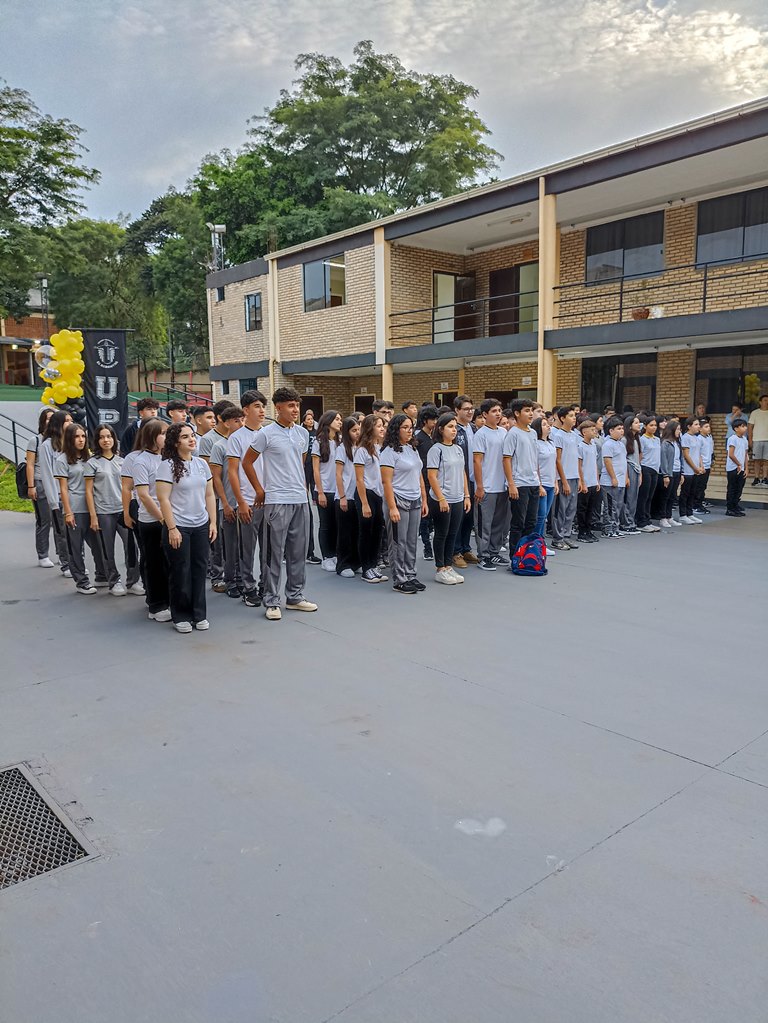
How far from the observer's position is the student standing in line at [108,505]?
6.93m

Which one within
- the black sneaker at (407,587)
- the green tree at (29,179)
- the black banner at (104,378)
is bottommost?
the black sneaker at (407,587)

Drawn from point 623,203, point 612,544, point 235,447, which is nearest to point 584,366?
point 623,203

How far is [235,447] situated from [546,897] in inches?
179

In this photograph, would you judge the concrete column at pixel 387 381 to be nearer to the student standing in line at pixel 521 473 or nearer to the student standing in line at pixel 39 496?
the student standing in line at pixel 521 473

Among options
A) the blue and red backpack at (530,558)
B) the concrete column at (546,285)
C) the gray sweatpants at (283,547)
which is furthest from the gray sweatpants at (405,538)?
the concrete column at (546,285)

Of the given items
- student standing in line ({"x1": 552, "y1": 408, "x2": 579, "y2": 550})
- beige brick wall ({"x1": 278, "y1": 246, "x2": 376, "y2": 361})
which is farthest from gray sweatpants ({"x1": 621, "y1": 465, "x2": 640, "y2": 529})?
beige brick wall ({"x1": 278, "y1": 246, "x2": 376, "y2": 361})

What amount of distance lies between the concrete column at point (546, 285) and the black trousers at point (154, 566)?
31.0 ft

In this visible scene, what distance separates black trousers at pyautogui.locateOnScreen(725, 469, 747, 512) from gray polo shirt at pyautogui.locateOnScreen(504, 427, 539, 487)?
233 inches

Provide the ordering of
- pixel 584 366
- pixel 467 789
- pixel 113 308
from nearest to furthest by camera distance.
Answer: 1. pixel 467 789
2. pixel 584 366
3. pixel 113 308

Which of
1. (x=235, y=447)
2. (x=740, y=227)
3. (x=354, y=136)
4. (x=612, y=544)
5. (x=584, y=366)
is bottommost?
(x=612, y=544)

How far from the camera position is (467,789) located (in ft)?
10.9

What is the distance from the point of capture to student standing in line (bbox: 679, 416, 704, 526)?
1162cm

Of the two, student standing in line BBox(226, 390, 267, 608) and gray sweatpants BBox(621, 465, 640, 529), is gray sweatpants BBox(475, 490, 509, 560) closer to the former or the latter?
student standing in line BBox(226, 390, 267, 608)

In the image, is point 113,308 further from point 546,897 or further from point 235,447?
point 546,897
